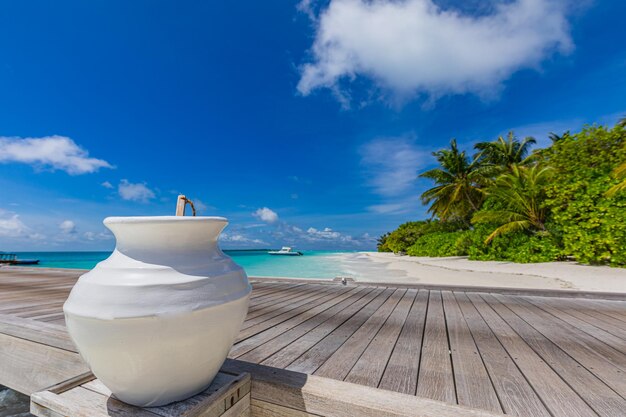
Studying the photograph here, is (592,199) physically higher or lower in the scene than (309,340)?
higher

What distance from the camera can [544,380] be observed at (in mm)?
1425

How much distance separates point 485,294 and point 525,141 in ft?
75.9

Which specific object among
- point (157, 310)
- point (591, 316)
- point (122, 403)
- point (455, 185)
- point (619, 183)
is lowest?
point (591, 316)

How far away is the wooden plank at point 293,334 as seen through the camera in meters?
1.68

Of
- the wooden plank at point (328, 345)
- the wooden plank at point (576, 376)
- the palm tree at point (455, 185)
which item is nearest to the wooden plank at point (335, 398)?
the wooden plank at point (328, 345)

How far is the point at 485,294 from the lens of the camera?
12.6 feet

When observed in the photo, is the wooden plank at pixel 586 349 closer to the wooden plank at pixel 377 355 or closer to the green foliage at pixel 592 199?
the wooden plank at pixel 377 355

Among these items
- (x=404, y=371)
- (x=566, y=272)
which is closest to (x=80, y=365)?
(x=404, y=371)

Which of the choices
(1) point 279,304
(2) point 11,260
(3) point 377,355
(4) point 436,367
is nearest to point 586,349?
(4) point 436,367

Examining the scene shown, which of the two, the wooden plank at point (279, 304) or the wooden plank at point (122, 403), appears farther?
the wooden plank at point (279, 304)

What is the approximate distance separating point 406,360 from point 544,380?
676mm

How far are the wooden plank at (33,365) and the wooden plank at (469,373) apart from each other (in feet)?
7.34

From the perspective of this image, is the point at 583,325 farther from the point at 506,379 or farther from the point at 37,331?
the point at 37,331

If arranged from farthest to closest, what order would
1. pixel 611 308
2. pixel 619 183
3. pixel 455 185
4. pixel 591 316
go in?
pixel 455 185
pixel 619 183
pixel 611 308
pixel 591 316
